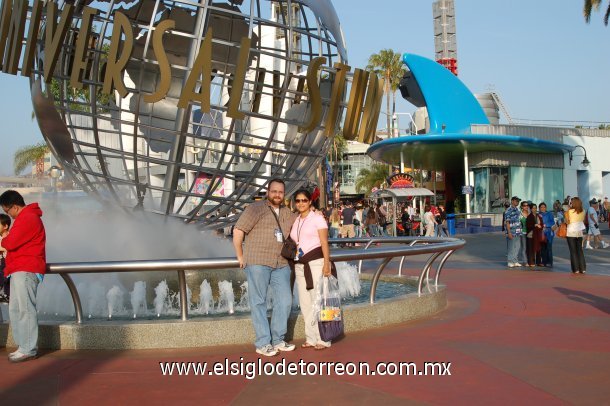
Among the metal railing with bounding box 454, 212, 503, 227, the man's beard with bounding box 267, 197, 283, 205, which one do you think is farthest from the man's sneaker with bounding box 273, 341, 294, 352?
the metal railing with bounding box 454, 212, 503, 227

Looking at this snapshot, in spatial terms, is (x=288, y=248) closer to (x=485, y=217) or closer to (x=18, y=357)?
(x=18, y=357)

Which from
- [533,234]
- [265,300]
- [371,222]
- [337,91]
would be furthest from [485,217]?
[265,300]

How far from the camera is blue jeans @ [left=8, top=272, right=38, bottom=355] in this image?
5.84 meters

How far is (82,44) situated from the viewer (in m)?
6.58

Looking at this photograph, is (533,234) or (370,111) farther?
(533,234)

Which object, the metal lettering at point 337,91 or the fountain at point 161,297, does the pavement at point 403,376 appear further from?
the metal lettering at point 337,91

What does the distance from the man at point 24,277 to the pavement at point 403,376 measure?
0.19 meters

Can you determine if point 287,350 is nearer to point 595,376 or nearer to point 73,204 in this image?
point 595,376

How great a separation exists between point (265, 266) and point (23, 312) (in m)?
2.09

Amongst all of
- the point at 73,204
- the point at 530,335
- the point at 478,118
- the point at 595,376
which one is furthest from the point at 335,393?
the point at 478,118

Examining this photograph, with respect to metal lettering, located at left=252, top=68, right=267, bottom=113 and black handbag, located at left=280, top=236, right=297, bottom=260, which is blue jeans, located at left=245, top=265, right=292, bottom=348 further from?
metal lettering, located at left=252, top=68, right=267, bottom=113

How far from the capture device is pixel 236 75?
6547 mm

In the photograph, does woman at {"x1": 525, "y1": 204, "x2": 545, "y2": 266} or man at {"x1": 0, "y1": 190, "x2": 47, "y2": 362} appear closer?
man at {"x1": 0, "y1": 190, "x2": 47, "y2": 362}

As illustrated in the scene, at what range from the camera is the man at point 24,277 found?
5844 mm
